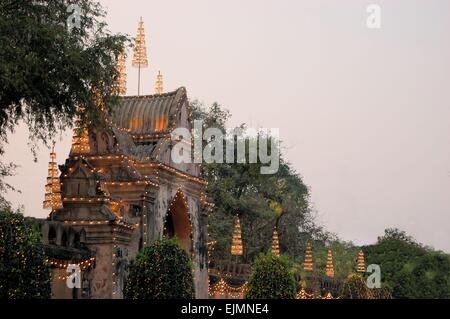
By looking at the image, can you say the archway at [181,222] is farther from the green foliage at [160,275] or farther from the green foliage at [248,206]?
the green foliage at [248,206]

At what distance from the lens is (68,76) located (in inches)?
1061

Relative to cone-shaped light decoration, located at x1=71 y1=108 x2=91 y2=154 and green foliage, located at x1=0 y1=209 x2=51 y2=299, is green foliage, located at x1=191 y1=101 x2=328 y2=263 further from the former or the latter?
green foliage, located at x1=0 y1=209 x2=51 y2=299

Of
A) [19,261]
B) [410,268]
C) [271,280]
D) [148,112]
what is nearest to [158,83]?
[148,112]

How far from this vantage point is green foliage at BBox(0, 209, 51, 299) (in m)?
22.2

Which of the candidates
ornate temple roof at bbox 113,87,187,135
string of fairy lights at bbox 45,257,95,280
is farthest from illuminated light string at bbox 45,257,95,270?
→ ornate temple roof at bbox 113,87,187,135

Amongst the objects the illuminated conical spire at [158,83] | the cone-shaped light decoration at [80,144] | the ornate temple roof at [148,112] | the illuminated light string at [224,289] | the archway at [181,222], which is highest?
the illuminated conical spire at [158,83]

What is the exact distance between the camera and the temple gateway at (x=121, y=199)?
1139 inches

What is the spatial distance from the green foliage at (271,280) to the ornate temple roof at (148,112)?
6.50 meters

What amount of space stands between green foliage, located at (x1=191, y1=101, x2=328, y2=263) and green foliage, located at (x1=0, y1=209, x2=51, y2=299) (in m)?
31.3

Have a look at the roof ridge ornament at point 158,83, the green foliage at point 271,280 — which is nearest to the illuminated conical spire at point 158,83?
the roof ridge ornament at point 158,83

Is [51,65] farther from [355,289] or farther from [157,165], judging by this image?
[355,289]

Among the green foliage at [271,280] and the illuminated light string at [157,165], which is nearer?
the green foliage at [271,280]

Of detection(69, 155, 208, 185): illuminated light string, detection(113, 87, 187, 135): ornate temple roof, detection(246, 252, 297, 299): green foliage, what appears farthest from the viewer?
detection(113, 87, 187, 135): ornate temple roof
